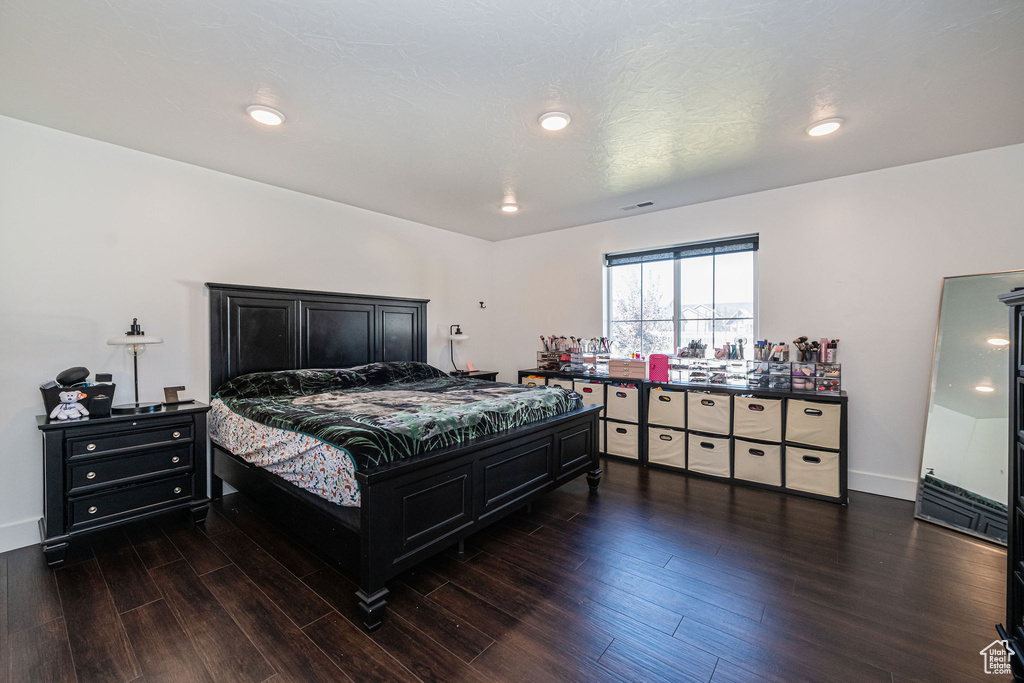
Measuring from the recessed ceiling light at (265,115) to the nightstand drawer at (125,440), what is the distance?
2.02m

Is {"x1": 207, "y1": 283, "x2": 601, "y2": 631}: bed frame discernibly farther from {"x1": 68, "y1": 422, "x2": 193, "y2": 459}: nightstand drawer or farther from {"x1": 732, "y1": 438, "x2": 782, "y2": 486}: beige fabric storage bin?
{"x1": 732, "y1": 438, "x2": 782, "y2": 486}: beige fabric storage bin

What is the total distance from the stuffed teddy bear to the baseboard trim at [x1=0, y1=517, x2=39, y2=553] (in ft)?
2.76

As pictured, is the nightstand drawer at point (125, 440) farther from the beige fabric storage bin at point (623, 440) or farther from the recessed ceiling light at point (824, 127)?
the recessed ceiling light at point (824, 127)

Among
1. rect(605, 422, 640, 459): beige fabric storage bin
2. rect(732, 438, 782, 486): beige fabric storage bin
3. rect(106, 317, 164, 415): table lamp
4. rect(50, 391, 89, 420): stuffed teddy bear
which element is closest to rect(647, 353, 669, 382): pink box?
rect(605, 422, 640, 459): beige fabric storage bin

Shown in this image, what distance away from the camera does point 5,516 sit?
8.48ft

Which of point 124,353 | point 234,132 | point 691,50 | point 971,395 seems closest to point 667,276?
point 971,395

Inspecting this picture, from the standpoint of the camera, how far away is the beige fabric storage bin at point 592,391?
4.45 m

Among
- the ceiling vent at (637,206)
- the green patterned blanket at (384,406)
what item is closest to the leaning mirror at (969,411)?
the ceiling vent at (637,206)

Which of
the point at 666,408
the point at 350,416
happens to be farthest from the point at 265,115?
the point at 666,408

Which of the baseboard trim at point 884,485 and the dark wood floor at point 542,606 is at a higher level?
the baseboard trim at point 884,485

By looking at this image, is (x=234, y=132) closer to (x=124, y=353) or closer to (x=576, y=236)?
(x=124, y=353)

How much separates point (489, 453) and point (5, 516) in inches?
118

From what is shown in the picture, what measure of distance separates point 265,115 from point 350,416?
183 cm

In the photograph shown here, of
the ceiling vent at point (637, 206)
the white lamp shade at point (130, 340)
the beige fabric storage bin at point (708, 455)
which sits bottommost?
the beige fabric storage bin at point (708, 455)
